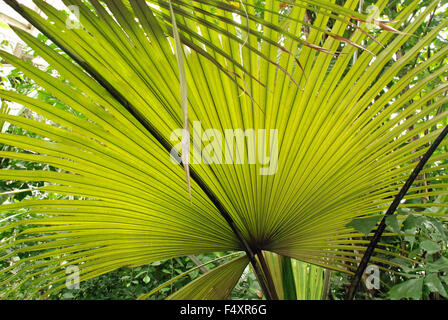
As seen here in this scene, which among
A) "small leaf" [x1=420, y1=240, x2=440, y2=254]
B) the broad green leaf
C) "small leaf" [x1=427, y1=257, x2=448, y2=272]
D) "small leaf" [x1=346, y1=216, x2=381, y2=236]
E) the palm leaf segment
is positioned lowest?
the broad green leaf

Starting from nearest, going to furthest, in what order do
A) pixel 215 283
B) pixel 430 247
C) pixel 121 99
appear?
pixel 121 99, pixel 430 247, pixel 215 283

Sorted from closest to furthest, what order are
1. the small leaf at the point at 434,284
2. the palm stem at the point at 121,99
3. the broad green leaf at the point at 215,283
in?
the palm stem at the point at 121,99
the small leaf at the point at 434,284
the broad green leaf at the point at 215,283

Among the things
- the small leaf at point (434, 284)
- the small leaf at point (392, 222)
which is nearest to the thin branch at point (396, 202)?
the small leaf at point (392, 222)

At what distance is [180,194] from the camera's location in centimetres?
86

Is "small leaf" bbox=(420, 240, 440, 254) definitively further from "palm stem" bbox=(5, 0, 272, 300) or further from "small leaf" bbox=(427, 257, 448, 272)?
"palm stem" bbox=(5, 0, 272, 300)

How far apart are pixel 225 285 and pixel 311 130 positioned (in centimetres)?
58

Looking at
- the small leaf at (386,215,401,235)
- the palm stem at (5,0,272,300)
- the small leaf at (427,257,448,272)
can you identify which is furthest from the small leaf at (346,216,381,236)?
the palm stem at (5,0,272,300)

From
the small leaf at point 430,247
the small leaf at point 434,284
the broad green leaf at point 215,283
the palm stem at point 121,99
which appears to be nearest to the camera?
the palm stem at point 121,99

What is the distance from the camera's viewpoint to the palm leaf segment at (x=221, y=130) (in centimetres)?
71

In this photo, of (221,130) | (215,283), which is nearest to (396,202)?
(221,130)

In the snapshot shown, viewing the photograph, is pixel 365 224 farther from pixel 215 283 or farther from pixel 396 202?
pixel 215 283

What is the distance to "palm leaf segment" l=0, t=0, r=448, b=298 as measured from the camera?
0.71 metres

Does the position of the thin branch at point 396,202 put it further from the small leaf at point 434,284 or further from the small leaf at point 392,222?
the small leaf at point 434,284

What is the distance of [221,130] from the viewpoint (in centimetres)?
83
